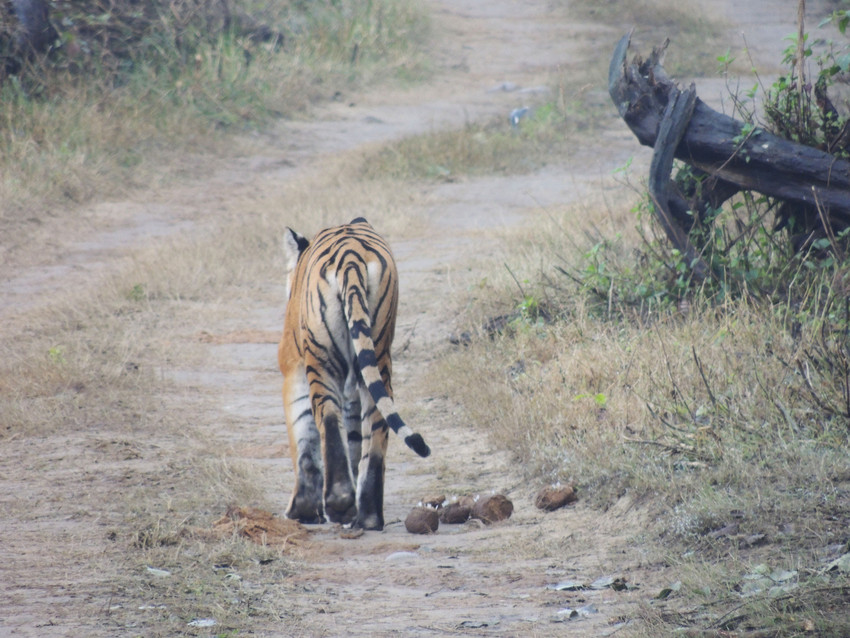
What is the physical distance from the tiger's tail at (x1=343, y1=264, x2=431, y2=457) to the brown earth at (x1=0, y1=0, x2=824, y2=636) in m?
0.57

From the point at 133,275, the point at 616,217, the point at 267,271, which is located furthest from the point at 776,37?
the point at 133,275

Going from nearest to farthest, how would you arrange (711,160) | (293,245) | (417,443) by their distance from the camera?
(417,443)
(293,245)
(711,160)

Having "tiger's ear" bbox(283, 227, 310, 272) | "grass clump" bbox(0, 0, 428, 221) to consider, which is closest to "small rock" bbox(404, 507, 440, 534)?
"tiger's ear" bbox(283, 227, 310, 272)

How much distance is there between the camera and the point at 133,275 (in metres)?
8.82

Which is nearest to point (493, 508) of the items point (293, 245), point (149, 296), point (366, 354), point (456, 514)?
point (456, 514)

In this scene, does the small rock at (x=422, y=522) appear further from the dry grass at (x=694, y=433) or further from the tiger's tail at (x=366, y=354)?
the dry grass at (x=694, y=433)

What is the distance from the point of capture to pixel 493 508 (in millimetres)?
4543

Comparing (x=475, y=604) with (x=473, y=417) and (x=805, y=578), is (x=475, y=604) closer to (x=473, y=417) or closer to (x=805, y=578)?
Answer: (x=805, y=578)

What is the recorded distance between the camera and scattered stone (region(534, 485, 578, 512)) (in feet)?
15.0

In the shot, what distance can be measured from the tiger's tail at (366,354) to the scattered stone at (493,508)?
388 millimetres

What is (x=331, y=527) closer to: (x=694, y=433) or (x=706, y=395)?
(x=694, y=433)

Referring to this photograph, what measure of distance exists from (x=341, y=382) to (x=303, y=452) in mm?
434

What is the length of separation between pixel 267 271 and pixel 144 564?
6.17 meters

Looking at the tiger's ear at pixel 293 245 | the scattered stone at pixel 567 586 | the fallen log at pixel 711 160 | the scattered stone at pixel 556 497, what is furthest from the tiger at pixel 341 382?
the fallen log at pixel 711 160
